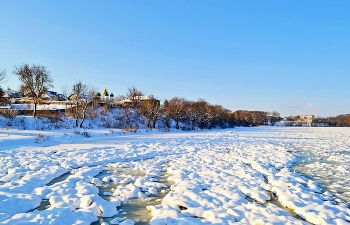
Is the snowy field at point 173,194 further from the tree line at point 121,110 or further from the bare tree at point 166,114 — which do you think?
the bare tree at point 166,114

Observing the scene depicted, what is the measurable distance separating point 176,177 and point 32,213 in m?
4.06

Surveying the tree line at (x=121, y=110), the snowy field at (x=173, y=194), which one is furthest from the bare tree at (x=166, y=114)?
the snowy field at (x=173, y=194)

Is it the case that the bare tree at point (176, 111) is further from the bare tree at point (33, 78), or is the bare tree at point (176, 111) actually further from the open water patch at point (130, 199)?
the open water patch at point (130, 199)

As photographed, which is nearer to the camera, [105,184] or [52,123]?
[105,184]

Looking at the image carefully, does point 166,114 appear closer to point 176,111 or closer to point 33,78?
point 176,111

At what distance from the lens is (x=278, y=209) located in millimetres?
4816

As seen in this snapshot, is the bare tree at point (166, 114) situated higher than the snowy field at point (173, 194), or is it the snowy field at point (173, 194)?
the bare tree at point (166, 114)

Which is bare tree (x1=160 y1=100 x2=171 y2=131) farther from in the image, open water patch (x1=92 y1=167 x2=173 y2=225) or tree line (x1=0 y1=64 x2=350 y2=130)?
open water patch (x1=92 y1=167 x2=173 y2=225)

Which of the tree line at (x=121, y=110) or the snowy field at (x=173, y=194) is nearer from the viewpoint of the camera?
the snowy field at (x=173, y=194)

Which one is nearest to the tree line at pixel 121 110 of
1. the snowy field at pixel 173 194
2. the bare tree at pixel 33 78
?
the bare tree at pixel 33 78

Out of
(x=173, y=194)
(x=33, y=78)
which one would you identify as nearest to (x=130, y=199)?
(x=173, y=194)

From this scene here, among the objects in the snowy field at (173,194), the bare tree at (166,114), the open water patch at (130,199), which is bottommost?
the open water patch at (130,199)

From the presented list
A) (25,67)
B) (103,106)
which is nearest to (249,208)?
(25,67)

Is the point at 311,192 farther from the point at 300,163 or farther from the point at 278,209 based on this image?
the point at 300,163
